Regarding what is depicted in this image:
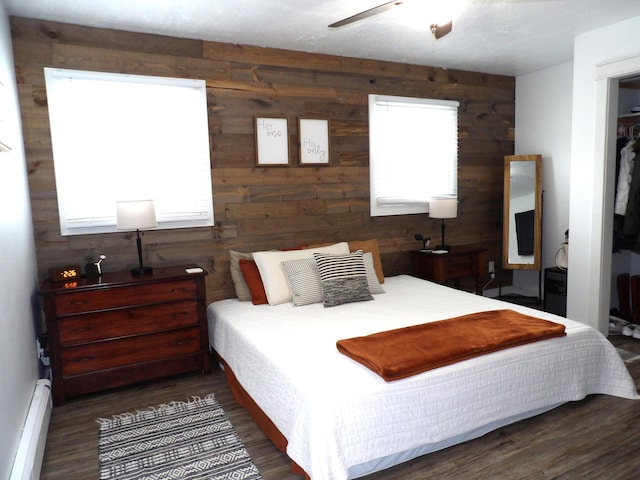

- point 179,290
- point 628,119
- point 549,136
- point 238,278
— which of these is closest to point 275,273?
point 238,278

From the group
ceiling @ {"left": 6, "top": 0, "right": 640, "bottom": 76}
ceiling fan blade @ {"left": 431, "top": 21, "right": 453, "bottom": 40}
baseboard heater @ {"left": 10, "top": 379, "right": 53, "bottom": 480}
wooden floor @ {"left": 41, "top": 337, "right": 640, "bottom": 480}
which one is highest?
ceiling @ {"left": 6, "top": 0, "right": 640, "bottom": 76}

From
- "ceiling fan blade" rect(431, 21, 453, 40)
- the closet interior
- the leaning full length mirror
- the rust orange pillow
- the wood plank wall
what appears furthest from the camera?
the leaning full length mirror

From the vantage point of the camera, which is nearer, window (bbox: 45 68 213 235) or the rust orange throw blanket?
the rust orange throw blanket

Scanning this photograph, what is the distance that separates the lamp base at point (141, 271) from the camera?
318cm

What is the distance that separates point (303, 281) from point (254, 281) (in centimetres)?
39

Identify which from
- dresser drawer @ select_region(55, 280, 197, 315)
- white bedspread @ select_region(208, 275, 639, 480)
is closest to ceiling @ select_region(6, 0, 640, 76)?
dresser drawer @ select_region(55, 280, 197, 315)

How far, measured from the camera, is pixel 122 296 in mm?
2992

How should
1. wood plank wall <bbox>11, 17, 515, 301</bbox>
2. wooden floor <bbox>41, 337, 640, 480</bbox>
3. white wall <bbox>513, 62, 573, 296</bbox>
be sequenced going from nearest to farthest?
wooden floor <bbox>41, 337, 640, 480</bbox>, wood plank wall <bbox>11, 17, 515, 301</bbox>, white wall <bbox>513, 62, 573, 296</bbox>

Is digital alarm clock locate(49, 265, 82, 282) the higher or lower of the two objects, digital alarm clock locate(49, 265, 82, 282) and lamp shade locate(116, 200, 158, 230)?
the lower

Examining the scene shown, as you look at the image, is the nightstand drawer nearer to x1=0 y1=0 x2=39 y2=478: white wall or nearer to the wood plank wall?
the wood plank wall

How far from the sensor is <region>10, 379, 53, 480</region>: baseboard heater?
75.9 inches

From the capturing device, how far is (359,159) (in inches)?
167

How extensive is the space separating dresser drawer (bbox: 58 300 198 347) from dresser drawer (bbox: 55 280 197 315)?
43mm

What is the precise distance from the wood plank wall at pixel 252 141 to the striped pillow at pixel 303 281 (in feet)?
2.00
